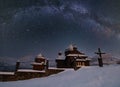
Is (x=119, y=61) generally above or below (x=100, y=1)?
below

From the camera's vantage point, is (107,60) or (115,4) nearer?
(115,4)

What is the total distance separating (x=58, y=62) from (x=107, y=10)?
819 centimetres

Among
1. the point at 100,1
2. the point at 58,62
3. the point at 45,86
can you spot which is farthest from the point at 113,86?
the point at 58,62

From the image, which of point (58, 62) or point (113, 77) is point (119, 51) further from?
point (58, 62)

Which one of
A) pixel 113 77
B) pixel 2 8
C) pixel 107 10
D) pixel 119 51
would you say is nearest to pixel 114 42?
pixel 119 51

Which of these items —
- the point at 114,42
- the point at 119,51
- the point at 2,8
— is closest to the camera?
the point at 119,51

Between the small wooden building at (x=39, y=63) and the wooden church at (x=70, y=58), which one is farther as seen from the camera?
the small wooden building at (x=39, y=63)

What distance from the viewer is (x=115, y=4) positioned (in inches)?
435

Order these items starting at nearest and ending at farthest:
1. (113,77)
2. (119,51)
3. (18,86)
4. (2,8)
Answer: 1. (113,77)
2. (18,86)
3. (119,51)
4. (2,8)

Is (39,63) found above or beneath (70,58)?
beneath

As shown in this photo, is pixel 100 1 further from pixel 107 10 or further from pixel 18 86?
pixel 18 86

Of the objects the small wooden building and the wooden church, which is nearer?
the wooden church

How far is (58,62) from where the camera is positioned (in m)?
17.8

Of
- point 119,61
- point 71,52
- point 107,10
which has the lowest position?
point 119,61
